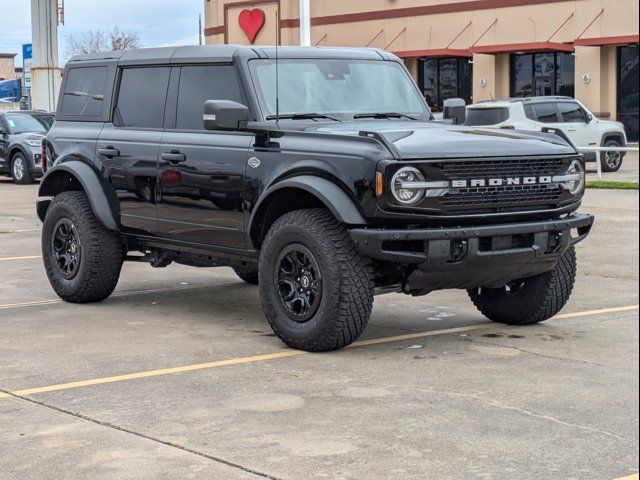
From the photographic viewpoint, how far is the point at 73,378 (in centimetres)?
700

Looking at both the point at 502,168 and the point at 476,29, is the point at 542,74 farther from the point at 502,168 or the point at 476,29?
the point at 502,168

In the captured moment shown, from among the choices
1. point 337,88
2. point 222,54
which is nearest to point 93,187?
point 222,54

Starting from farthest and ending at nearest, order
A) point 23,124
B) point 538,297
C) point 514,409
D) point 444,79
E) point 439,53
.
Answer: point 444,79, point 439,53, point 23,124, point 538,297, point 514,409

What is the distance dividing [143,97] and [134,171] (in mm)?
656

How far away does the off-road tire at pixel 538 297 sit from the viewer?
8.45 m

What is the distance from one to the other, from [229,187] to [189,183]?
0.46 m

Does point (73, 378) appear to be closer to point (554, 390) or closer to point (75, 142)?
point (554, 390)

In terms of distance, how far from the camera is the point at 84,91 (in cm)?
1016

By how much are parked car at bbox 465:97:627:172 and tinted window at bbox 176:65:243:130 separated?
56.9 feet

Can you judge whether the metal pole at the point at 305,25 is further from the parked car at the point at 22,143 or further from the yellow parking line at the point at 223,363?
the yellow parking line at the point at 223,363

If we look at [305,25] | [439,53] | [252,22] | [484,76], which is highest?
[252,22]

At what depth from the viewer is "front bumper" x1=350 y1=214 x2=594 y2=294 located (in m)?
7.26

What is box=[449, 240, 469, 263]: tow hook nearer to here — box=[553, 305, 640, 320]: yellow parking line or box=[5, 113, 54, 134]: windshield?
box=[553, 305, 640, 320]: yellow parking line

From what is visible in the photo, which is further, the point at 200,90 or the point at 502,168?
the point at 200,90
